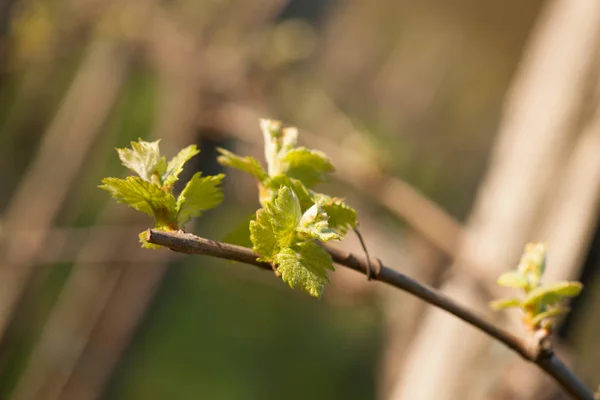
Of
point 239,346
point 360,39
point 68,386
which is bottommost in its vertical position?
point 68,386

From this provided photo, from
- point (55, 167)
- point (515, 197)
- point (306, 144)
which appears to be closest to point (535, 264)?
point (515, 197)

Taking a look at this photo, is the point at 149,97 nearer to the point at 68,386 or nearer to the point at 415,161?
the point at 415,161

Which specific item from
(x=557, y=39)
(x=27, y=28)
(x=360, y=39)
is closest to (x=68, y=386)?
(x=27, y=28)

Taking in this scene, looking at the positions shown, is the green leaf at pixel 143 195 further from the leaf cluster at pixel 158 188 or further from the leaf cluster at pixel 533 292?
the leaf cluster at pixel 533 292

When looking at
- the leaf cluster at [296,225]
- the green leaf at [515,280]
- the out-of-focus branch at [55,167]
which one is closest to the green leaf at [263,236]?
the leaf cluster at [296,225]

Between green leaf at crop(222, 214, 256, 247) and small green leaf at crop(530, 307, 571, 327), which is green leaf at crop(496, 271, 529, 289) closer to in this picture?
small green leaf at crop(530, 307, 571, 327)

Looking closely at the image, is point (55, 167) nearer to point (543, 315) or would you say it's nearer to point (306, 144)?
point (306, 144)
